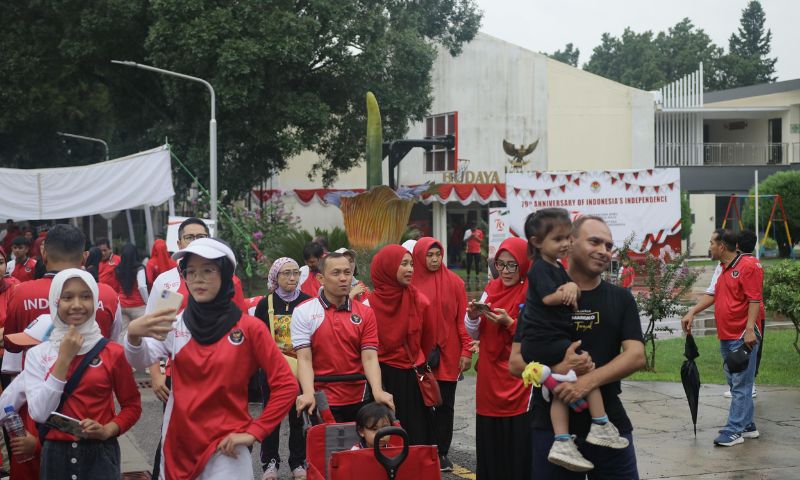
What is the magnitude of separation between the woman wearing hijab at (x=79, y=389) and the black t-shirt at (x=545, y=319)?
6.33 feet

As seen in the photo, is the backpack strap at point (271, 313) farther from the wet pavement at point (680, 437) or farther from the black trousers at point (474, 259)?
the black trousers at point (474, 259)

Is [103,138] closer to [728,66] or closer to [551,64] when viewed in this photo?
[551,64]

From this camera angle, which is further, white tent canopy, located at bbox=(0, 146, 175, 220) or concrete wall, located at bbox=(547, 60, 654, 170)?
concrete wall, located at bbox=(547, 60, 654, 170)

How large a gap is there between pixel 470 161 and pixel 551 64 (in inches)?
207

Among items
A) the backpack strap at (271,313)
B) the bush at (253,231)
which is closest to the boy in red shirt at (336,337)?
the backpack strap at (271,313)

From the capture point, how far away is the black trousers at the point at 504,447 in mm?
6297

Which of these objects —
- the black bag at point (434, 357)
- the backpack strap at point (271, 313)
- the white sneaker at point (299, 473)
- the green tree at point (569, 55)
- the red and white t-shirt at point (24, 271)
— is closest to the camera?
the black bag at point (434, 357)

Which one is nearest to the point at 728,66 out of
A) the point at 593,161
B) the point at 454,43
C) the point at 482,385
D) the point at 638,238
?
the point at 593,161

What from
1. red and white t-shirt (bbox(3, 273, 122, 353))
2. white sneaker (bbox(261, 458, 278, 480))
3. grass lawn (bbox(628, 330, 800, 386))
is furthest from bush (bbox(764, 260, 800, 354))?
red and white t-shirt (bbox(3, 273, 122, 353))

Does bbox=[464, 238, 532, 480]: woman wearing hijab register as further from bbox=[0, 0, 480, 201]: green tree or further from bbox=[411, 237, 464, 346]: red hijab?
bbox=[0, 0, 480, 201]: green tree

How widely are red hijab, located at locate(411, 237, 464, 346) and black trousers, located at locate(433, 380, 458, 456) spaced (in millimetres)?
391

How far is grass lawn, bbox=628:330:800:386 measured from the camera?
12.1 meters

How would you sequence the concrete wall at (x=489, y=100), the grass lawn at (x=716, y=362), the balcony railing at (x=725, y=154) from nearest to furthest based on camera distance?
the grass lawn at (x=716, y=362), the concrete wall at (x=489, y=100), the balcony railing at (x=725, y=154)

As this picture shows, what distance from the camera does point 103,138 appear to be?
125ft
